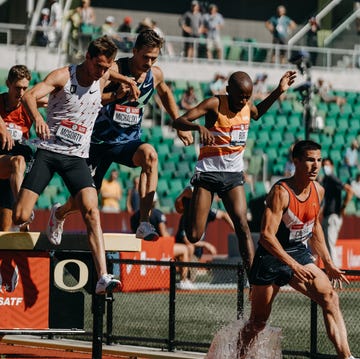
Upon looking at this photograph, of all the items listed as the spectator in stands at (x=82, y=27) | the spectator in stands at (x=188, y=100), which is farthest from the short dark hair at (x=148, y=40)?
the spectator in stands at (x=188, y=100)

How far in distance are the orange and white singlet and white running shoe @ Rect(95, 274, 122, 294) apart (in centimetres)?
207

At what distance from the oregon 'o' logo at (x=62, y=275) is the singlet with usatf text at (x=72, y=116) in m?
1.11

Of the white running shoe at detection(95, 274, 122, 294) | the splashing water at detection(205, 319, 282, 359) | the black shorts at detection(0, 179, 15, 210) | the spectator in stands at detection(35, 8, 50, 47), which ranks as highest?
the spectator in stands at detection(35, 8, 50, 47)

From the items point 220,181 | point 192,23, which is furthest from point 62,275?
point 192,23

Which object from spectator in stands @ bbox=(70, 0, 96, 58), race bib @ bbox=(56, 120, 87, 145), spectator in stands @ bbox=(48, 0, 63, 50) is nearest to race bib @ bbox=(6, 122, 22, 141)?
race bib @ bbox=(56, 120, 87, 145)

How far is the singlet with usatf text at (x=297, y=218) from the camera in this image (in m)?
10.9

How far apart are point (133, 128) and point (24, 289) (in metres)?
1.89

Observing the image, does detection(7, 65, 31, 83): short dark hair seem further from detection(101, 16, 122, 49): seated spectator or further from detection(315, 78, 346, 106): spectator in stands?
detection(315, 78, 346, 106): spectator in stands

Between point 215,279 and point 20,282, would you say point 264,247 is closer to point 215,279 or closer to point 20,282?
point 20,282

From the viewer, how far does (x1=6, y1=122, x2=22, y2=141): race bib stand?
1266 cm

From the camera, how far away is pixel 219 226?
26.6 metres

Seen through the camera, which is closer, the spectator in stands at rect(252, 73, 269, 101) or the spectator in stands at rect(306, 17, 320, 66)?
the spectator in stands at rect(252, 73, 269, 101)

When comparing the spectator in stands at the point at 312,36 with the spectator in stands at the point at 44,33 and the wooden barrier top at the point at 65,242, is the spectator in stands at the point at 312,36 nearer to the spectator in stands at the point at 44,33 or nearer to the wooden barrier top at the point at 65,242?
the spectator in stands at the point at 44,33

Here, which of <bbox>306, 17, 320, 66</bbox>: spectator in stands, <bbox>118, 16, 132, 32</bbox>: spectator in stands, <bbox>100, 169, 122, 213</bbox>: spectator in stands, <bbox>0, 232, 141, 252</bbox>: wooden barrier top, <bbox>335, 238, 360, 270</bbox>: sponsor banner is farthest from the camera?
<bbox>306, 17, 320, 66</bbox>: spectator in stands
